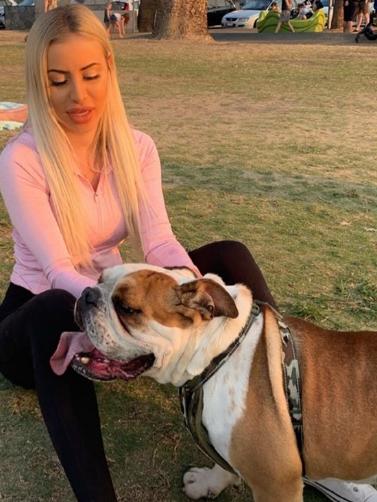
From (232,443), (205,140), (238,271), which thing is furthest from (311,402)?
(205,140)

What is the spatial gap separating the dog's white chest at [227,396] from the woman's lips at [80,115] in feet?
5.04

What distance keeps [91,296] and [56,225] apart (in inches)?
33.1

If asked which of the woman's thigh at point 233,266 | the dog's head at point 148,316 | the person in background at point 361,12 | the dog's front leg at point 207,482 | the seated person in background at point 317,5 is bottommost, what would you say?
the dog's front leg at point 207,482

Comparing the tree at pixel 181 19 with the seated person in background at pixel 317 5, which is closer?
the tree at pixel 181 19

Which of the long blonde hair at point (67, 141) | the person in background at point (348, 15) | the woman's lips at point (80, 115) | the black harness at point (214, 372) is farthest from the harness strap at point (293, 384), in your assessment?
the person in background at point (348, 15)

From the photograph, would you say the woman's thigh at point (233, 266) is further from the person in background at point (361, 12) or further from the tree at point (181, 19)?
the person in background at point (361, 12)

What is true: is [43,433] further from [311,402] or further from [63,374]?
[311,402]

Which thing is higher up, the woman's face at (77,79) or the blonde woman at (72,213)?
the woman's face at (77,79)

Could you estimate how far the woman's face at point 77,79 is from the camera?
317 cm

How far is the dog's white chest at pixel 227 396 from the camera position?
251 centimetres

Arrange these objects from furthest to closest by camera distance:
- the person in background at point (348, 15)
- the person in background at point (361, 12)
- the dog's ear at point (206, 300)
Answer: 1. the person in background at point (361, 12)
2. the person in background at point (348, 15)
3. the dog's ear at point (206, 300)

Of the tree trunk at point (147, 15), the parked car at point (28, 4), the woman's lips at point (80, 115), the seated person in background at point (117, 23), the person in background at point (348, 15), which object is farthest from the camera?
the parked car at point (28, 4)

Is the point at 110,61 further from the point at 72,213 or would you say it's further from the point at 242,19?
the point at 242,19

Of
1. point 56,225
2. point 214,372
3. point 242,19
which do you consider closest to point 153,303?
point 214,372
